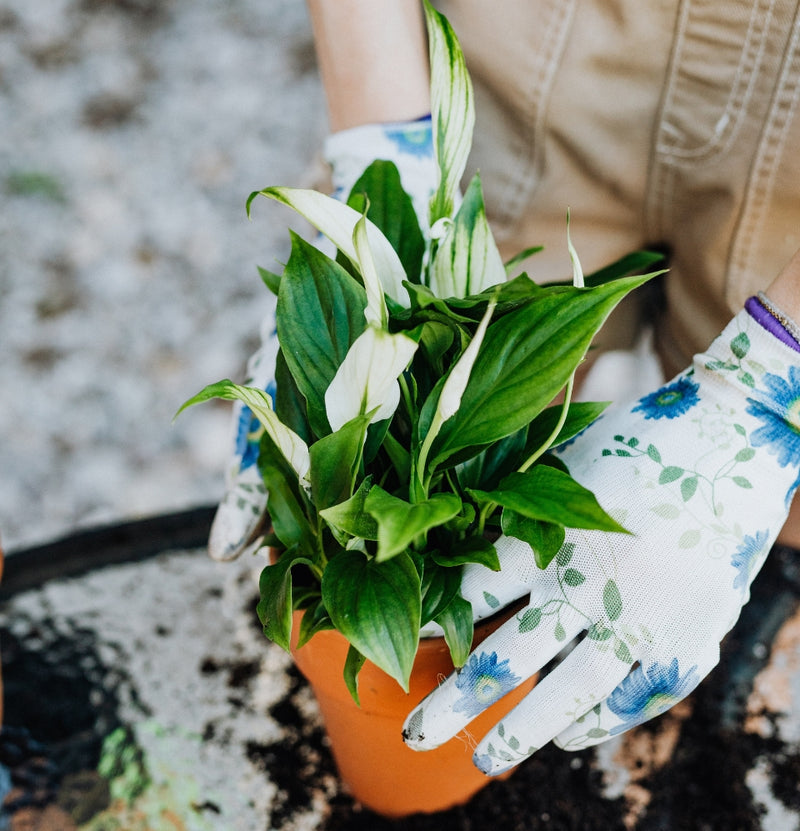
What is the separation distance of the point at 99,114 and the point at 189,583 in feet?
3.37

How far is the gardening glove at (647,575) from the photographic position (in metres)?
0.49

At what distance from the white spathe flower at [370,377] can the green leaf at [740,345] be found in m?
0.24

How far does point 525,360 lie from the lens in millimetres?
447

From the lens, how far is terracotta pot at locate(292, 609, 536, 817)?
530mm

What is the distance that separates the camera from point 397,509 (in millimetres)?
403

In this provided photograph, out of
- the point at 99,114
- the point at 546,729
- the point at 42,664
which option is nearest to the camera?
the point at 546,729

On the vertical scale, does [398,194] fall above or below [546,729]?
above

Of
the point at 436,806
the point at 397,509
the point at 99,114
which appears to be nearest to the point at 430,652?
the point at 397,509

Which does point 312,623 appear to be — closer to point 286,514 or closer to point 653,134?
point 286,514

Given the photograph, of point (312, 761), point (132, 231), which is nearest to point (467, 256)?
point (312, 761)

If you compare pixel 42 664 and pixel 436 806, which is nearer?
pixel 436 806

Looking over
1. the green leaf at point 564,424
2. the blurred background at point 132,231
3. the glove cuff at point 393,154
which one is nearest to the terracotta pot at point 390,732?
the green leaf at point 564,424

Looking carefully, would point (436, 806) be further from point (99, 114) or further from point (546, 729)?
point (99, 114)

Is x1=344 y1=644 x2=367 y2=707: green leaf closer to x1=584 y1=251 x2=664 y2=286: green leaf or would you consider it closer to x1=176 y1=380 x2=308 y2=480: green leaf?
x1=176 y1=380 x2=308 y2=480: green leaf
